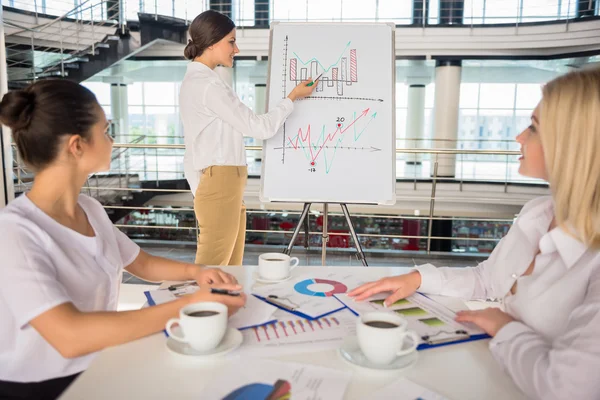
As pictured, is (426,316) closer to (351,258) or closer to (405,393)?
(405,393)

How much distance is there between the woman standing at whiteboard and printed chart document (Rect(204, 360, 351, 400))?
1.16 metres

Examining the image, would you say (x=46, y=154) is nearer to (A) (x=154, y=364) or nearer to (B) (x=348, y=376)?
(A) (x=154, y=364)

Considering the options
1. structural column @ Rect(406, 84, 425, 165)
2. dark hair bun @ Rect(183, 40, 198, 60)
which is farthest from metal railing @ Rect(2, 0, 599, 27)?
dark hair bun @ Rect(183, 40, 198, 60)

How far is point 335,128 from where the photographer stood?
71.4 inches

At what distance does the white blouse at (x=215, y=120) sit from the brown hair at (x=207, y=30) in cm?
7

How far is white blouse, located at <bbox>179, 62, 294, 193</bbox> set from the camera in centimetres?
168

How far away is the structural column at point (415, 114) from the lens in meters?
9.84

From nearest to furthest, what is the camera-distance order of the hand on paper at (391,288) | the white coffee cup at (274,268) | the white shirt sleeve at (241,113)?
1. the hand on paper at (391,288)
2. the white coffee cup at (274,268)
3. the white shirt sleeve at (241,113)

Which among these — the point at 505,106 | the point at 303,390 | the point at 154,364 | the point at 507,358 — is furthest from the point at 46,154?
the point at 505,106

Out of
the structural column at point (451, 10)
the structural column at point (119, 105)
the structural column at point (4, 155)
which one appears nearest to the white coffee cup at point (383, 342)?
the structural column at point (4, 155)

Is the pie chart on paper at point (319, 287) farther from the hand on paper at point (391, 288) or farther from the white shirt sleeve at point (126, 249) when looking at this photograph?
the white shirt sleeve at point (126, 249)

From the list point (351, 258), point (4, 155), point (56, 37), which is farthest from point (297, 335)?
point (56, 37)

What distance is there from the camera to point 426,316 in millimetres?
827

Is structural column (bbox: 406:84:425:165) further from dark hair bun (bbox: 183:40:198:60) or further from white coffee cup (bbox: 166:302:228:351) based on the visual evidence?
white coffee cup (bbox: 166:302:228:351)
